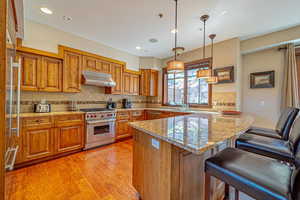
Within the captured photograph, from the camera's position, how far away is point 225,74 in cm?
325

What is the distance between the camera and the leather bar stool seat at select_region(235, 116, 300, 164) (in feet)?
4.17

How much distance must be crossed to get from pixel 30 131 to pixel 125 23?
2.86m

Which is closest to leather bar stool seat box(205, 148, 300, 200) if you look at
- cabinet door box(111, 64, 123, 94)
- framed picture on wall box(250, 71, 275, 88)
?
framed picture on wall box(250, 71, 275, 88)

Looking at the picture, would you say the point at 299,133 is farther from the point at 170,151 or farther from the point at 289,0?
the point at 289,0

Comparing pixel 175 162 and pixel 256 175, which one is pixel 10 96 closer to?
pixel 175 162

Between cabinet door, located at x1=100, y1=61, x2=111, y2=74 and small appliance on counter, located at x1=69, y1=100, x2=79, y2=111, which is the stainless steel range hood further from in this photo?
small appliance on counter, located at x1=69, y1=100, x2=79, y2=111

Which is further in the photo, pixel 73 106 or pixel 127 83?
pixel 127 83

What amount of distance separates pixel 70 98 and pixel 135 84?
211cm

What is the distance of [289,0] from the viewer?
6.41ft

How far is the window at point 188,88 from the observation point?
3.86 metres

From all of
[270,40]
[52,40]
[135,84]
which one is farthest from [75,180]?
[270,40]

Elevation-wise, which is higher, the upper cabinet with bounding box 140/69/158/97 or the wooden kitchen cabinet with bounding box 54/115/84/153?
the upper cabinet with bounding box 140/69/158/97

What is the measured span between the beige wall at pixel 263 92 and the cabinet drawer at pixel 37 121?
4.85 meters

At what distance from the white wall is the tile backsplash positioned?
1.03 metres
